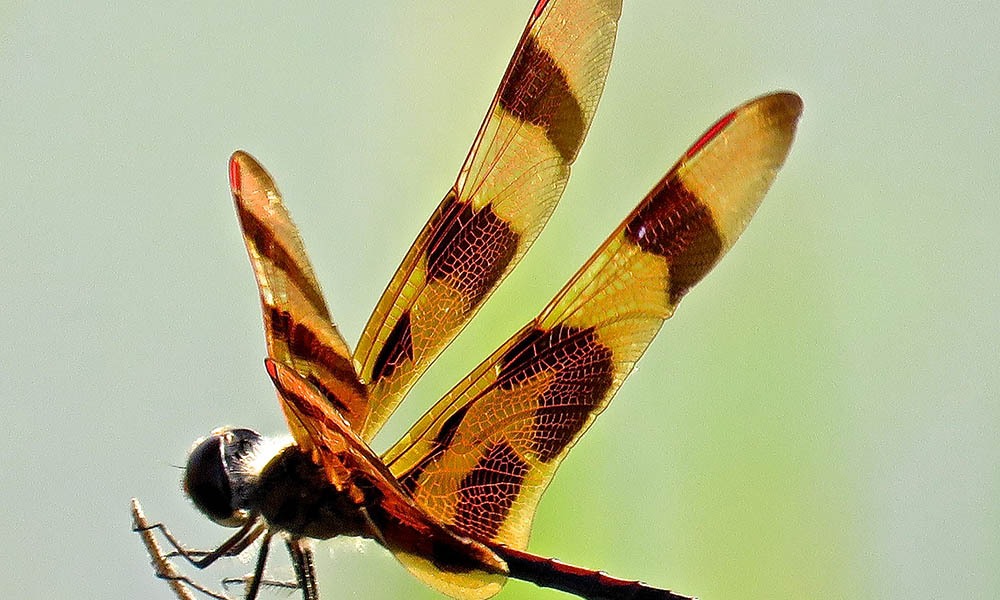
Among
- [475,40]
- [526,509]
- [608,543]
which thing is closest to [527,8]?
[475,40]

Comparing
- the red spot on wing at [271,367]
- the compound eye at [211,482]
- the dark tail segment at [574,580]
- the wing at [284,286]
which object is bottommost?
the dark tail segment at [574,580]

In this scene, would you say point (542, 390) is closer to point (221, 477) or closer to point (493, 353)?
point (493, 353)

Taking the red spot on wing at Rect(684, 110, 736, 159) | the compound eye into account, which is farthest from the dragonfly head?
the red spot on wing at Rect(684, 110, 736, 159)

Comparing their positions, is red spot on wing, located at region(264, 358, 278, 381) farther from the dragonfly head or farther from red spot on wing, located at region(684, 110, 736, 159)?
red spot on wing, located at region(684, 110, 736, 159)

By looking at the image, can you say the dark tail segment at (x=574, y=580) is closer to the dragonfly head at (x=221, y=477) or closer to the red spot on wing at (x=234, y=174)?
the dragonfly head at (x=221, y=477)

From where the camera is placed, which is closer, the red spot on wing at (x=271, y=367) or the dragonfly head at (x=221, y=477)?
the red spot on wing at (x=271, y=367)

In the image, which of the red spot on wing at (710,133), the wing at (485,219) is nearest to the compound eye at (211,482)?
the wing at (485,219)
